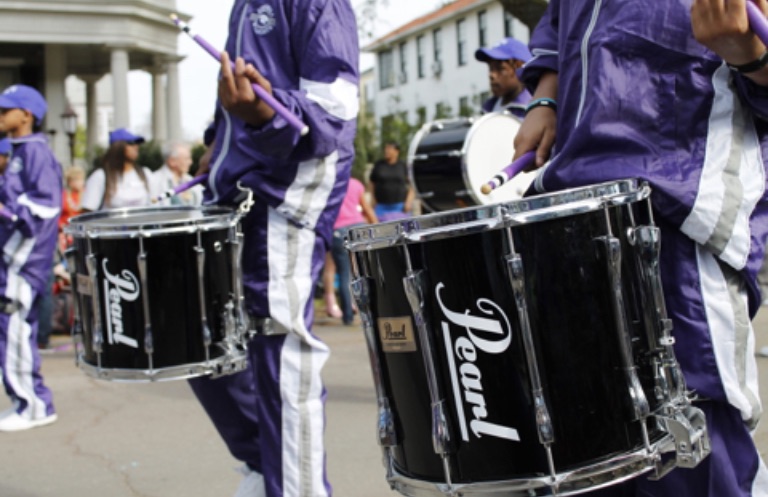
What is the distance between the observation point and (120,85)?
116 ft

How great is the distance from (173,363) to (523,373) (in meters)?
1.75

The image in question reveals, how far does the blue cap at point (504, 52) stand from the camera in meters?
6.29

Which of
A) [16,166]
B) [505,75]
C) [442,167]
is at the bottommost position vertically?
[442,167]

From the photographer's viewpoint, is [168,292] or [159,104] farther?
[159,104]

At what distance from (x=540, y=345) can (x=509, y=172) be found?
1.54ft

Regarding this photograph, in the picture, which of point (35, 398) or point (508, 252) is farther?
point (35, 398)

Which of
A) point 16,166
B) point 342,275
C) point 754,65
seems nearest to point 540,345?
point 754,65

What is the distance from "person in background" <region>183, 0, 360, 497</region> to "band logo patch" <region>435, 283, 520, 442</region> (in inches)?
55.6

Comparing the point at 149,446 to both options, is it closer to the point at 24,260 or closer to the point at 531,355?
the point at 24,260

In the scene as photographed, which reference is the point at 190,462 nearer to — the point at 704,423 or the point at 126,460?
the point at 126,460

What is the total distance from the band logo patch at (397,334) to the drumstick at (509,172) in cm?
30

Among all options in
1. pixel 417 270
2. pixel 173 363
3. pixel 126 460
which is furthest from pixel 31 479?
pixel 417 270

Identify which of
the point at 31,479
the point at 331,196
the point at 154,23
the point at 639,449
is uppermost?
the point at 154,23

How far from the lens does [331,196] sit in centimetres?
345
